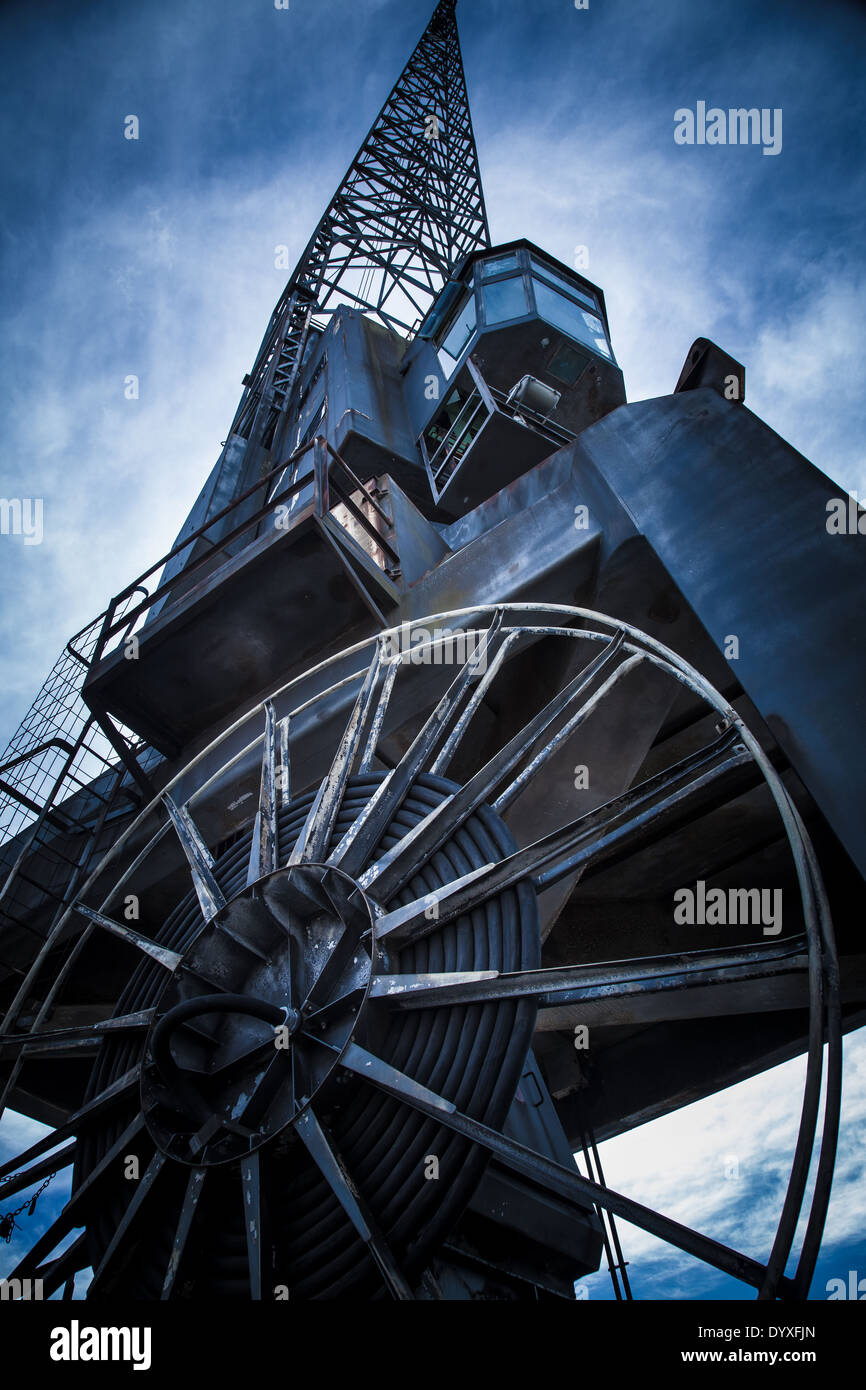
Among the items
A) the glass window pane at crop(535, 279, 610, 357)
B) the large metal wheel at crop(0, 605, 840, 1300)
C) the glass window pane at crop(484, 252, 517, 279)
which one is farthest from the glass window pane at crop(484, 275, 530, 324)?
the large metal wheel at crop(0, 605, 840, 1300)

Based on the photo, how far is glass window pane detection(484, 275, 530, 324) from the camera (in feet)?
57.6

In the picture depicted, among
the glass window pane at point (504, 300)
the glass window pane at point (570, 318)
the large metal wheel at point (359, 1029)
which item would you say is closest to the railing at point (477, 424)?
the glass window pane at point (504, 300)

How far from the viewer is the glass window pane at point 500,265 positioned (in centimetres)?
1961

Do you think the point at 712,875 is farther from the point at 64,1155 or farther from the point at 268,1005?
the point at 64,1155

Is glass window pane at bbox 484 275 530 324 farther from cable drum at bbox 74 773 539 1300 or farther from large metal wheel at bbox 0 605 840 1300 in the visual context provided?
cable drum at bbox 74 773 539 1300

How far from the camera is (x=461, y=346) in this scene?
18531 mm

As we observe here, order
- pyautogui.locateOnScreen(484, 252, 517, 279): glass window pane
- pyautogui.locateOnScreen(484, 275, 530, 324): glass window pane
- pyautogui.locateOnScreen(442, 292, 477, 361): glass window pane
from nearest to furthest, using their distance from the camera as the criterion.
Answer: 1. pyautogui.locateOnScreen(484, 275, 530, 324): glass window pane
2. pyautogui.locateOnScreen(442, 292, 477, 361): glass window pane
3. pyautogui.locateOnScreen(484, 252, 517, 279): glass window pane

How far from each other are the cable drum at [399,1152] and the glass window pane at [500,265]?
60.5ft

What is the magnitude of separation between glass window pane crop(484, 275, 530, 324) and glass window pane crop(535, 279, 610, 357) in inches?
16.2

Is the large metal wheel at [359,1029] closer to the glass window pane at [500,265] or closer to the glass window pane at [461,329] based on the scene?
the glass window pane at [461,329]

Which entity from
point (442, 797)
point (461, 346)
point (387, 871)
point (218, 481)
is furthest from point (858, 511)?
point (218, 481)

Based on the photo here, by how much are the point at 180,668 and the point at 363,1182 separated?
710cm

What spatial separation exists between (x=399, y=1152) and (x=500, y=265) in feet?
69.1
